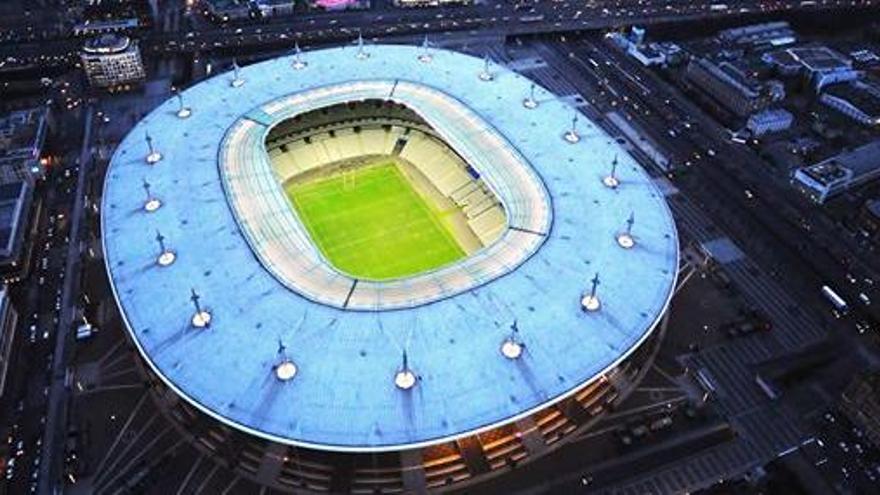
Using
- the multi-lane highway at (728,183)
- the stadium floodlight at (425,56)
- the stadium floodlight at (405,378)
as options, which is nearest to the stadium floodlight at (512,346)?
the stadium floodlight at (405,378)

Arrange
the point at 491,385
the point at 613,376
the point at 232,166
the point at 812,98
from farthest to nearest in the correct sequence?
the point at 812,98
the point at 232,166
the point at 613,376
the point at 491,385

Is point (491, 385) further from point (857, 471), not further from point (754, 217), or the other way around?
point (754, 217)

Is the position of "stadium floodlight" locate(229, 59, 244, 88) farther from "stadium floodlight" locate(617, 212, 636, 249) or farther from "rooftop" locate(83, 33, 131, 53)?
"stadium floodlight" locate(617, 212, 636, 249)

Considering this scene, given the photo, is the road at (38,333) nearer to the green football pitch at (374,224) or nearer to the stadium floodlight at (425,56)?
the green football pitch at (374,224)

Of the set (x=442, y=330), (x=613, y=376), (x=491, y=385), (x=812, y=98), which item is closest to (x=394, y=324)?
(x=442, y=330)

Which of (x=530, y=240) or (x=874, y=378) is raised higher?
(x=530, y=240)

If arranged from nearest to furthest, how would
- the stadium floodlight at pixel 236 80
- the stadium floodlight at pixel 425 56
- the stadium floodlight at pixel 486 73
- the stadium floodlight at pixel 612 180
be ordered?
the stadium floodlight at pixel 612 180
the stadium floodlight at pixel 236 80
the stadium floodlight at pixel 486 73
the stadium floodlight at pixel 425 56
